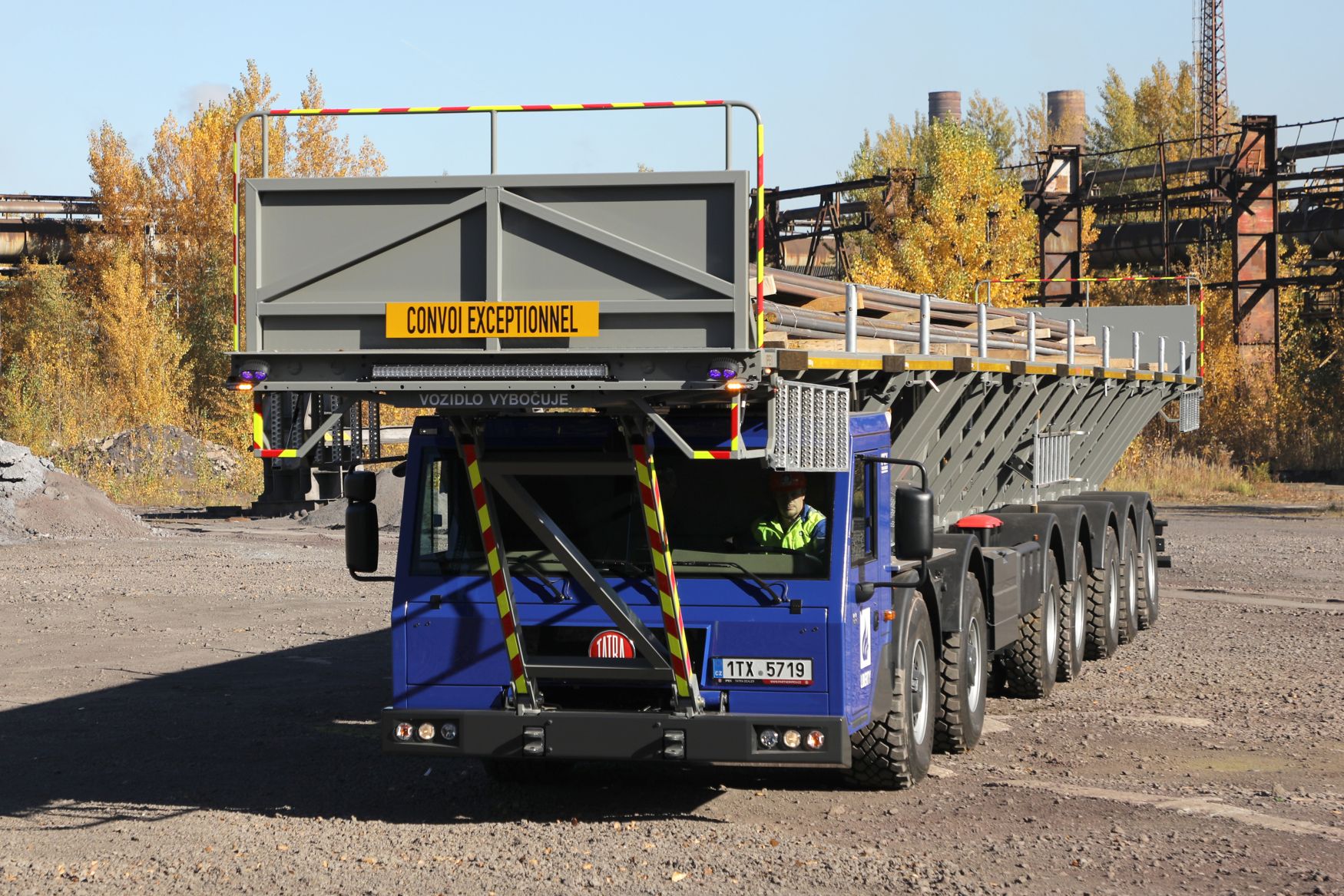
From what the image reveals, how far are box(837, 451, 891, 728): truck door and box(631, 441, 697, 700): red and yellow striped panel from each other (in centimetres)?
73

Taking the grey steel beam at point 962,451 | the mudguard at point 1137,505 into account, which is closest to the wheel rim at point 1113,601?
the mudguard at point 1137,505

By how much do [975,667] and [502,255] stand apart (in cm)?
425

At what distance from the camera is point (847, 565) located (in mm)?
7305

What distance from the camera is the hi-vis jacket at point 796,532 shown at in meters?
7.32

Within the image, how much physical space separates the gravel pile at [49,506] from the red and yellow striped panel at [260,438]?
1987 centimetres

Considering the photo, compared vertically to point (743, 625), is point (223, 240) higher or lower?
higher

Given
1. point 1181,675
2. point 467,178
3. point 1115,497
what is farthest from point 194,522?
point 467,178

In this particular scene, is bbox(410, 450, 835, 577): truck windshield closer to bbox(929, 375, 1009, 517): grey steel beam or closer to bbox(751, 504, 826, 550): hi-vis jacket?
bbox(751, 504, 826, 550): hi-vis jacket


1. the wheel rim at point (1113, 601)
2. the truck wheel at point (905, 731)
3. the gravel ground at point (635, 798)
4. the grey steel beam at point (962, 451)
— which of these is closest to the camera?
the gravel ground at point (635, 798)

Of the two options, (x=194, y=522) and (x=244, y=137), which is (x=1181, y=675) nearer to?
(x=194, y=522)

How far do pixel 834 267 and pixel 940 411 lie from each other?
35.2 metres

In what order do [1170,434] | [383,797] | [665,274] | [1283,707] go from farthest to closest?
1. [1170,434]
2. [1283,707]
3. [383,797]
4. [665,274]

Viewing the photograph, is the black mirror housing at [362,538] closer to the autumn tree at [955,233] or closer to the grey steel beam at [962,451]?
the grey steel beam at [962,451]

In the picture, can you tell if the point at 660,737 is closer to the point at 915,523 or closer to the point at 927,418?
the point at 915,523
